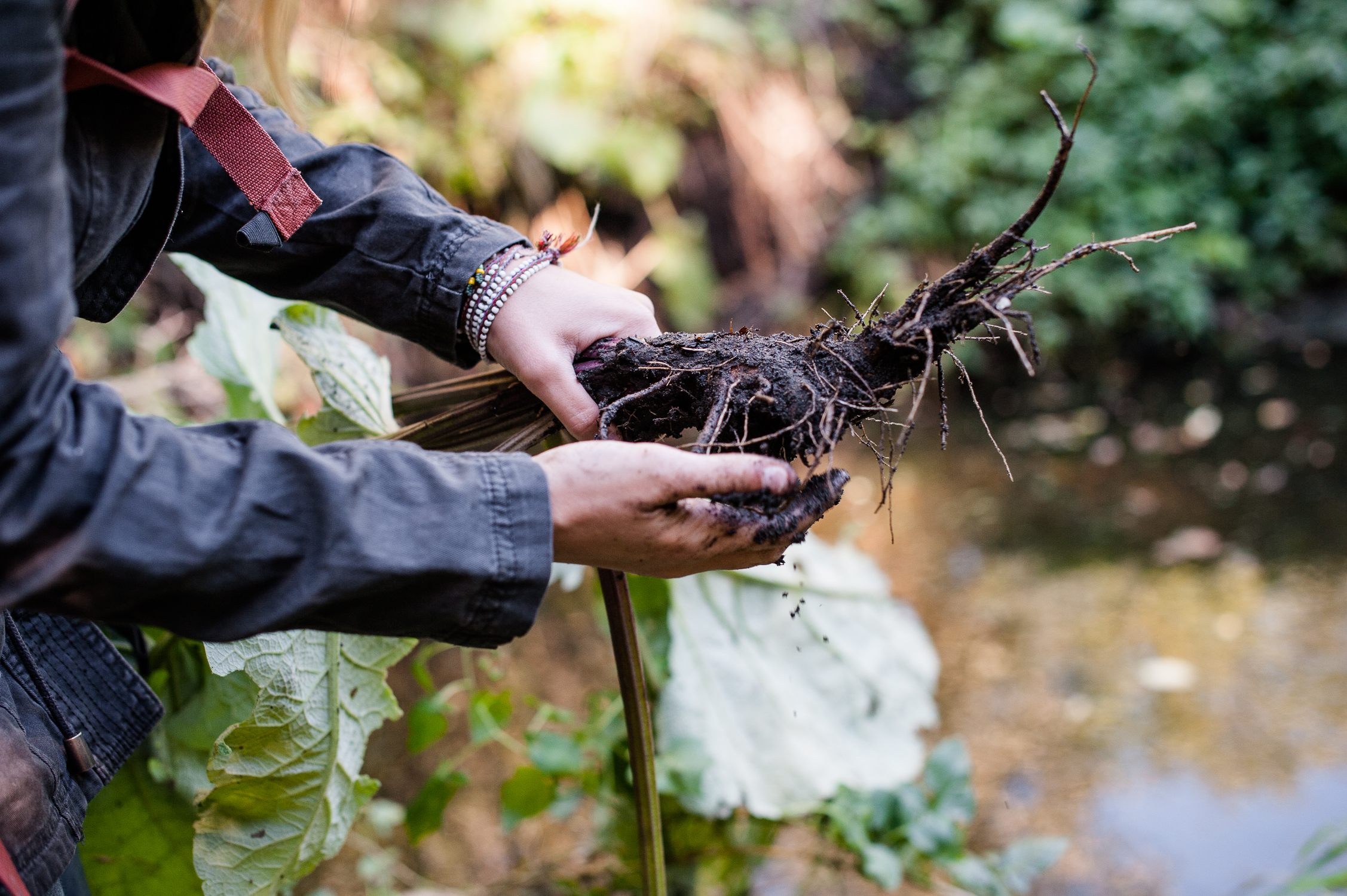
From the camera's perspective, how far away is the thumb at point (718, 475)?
845 mm

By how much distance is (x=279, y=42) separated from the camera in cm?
120

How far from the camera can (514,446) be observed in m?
1.21

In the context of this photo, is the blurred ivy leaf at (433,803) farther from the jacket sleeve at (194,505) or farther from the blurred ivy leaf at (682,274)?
the blurred ivy leaf at (682,274)

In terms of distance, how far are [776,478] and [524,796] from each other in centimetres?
98

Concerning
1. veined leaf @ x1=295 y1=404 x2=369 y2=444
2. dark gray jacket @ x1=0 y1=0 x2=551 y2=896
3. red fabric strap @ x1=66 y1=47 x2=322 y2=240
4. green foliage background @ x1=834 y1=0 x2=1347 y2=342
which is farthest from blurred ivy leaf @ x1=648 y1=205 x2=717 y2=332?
dark gray jacket @ x1=0 y1=0 x2=551 y2=896

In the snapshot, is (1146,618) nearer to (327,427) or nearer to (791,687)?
(791,687)

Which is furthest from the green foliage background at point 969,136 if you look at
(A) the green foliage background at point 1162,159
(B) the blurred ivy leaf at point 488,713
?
(B) the blurred ivy leaf at point 488,713

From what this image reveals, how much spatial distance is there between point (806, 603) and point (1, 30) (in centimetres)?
162

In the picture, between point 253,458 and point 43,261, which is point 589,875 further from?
point 43,261

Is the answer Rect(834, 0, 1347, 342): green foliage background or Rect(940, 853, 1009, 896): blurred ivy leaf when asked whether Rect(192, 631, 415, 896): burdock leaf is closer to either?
Rect(940, 853, 1009, 896): blurred ivy leaf

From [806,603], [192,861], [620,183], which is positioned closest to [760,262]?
[620,183]

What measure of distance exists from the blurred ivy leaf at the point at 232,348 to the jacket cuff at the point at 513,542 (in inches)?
39.6

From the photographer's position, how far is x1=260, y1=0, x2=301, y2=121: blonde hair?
1.12m

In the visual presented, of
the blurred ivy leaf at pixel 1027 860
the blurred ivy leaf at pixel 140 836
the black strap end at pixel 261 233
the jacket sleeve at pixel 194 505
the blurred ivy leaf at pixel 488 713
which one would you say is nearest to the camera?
the jacket sleeve at pixel 194 505
